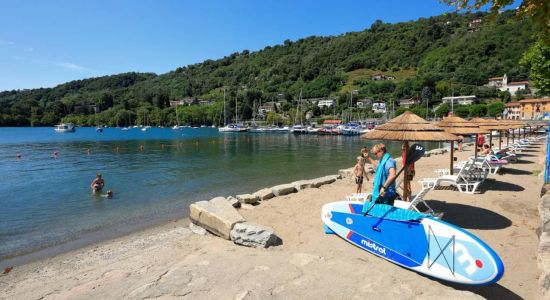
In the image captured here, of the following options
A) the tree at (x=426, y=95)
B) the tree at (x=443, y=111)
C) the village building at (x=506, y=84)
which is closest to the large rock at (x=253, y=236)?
the tree at (x=443, y=111)

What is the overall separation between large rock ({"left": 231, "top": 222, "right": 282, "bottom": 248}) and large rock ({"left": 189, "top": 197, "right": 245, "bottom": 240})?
0.38 m

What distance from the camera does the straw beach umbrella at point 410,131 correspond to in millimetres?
6586

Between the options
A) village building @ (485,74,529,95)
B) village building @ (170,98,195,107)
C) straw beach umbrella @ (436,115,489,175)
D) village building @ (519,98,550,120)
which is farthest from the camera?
village building @ (170,98,195,107)

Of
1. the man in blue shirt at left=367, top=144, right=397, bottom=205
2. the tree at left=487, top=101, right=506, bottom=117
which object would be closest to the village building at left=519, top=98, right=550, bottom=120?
the tree at left=487, top=101, right=506, bottom=117

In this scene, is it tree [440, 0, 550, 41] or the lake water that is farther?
the lake water

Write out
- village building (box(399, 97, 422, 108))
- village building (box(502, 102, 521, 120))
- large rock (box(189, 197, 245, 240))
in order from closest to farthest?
large rock (box(189, 197, 245, 240)) < village building (box(502, 102, 521, 120)) < village building (box(399, 97, 422, 108))

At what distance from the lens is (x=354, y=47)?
180250 millimetres

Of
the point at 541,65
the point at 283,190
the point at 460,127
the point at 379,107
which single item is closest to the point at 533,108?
the point at 379,107

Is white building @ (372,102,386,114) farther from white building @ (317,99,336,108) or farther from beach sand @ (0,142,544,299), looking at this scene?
beach sand @ (0,142,544,299)

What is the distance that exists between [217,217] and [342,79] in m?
160

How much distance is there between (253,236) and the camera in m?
6.07

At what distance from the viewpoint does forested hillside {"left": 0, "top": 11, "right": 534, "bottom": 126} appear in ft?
396

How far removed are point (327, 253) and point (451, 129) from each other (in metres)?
6.58

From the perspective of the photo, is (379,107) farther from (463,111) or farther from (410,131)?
(410,131)
